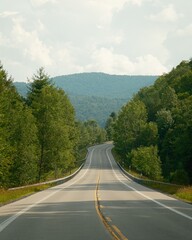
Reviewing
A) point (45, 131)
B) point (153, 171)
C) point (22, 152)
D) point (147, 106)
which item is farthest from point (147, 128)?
point (22, 152)

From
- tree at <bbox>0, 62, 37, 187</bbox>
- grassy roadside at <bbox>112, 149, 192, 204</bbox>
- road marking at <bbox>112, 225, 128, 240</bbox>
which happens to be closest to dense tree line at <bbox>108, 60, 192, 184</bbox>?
grassy roadside at <bbox>112, 149, 192, 204</bbox>

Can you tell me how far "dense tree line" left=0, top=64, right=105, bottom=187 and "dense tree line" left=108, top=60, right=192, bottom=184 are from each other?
16335 millimetres

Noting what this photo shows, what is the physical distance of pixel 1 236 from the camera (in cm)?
1358

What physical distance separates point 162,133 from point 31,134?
65.9 m

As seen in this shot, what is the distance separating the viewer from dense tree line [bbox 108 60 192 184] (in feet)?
263

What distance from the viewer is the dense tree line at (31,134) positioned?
52469 mm

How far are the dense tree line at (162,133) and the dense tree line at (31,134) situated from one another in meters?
16.3

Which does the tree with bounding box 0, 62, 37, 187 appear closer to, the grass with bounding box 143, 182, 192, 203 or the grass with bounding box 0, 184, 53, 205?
the grass with bounding box 0, 184, 53, 205

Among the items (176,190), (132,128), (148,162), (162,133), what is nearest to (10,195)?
(176,190)

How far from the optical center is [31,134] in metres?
57.9

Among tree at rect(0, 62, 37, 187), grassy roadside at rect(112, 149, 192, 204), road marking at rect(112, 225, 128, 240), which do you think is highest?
tree at rect(0, 62, 37, 187)

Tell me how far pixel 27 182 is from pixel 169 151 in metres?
52.9

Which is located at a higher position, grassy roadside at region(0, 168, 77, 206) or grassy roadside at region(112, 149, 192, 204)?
grassy roadside at region(0, 168, 77, 206)

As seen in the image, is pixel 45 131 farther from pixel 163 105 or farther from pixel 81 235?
pixel 163 105
